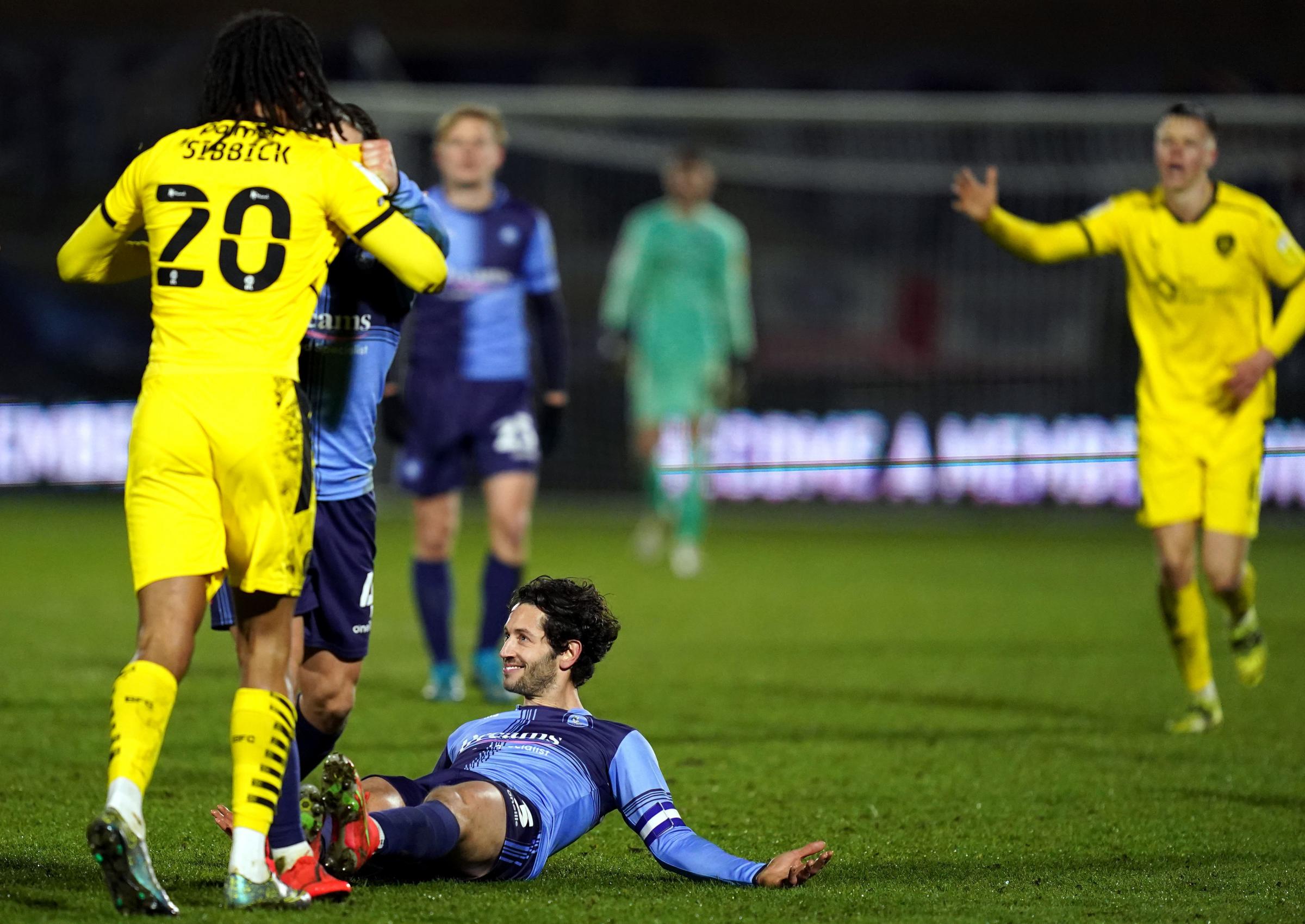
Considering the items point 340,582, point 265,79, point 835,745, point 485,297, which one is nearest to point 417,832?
point 340,582

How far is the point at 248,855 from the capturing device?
11.7ft

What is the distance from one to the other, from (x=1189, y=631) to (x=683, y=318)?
21.6 feet

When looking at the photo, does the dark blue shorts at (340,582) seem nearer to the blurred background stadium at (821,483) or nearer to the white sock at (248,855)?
the blurred background stadium at (821,483)

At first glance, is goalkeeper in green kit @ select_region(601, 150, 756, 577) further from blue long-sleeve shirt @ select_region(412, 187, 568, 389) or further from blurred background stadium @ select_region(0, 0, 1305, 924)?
blue long-sleeve shirt @ select_region(412, 187, 568, 389)

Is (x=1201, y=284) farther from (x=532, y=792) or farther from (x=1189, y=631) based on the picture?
(x=532, y=792)

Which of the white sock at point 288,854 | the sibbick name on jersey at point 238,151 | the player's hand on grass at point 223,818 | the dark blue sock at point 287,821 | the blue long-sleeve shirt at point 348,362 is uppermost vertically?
the sibbick name on jersey at point 238,151

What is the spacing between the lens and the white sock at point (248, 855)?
11.7 ft

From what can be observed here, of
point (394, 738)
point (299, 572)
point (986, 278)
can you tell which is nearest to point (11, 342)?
point (986, 278)

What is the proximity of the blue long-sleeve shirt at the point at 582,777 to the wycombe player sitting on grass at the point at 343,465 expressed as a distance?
13.7 inches

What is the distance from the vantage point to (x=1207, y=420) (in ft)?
22.1

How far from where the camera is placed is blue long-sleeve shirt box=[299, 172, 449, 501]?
441cm

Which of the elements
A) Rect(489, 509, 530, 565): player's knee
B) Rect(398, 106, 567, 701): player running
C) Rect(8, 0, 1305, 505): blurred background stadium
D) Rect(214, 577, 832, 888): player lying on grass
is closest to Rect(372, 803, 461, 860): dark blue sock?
Rect(214, 577, 832, 888): player lying on grass

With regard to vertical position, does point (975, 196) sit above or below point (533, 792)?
above

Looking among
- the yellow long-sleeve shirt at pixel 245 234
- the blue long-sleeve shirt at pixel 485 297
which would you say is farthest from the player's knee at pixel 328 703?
the blue long-sleeve shirt at pixel 485 297
